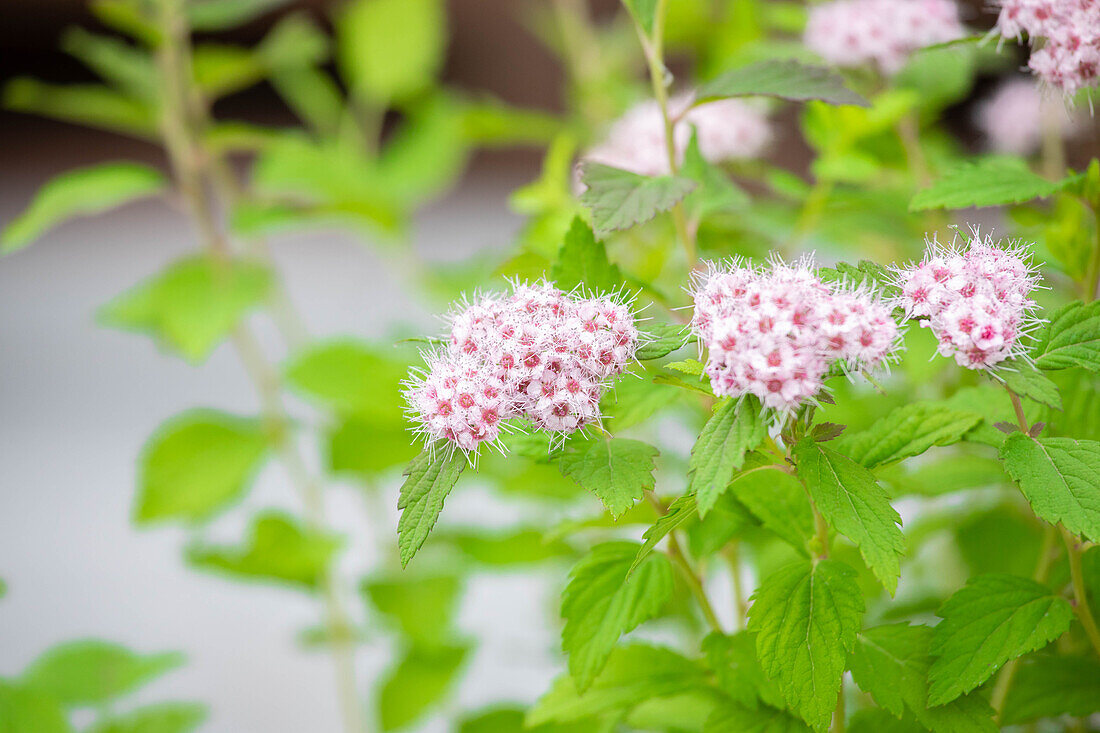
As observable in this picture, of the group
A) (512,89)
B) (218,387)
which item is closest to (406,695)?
(218,387)

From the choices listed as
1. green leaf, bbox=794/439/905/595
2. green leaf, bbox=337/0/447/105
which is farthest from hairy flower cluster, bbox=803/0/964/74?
green leaf, bbox=337/0/447/105

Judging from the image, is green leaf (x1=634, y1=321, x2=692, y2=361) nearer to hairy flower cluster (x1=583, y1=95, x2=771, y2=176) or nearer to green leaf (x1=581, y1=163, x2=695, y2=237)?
green leaf (x1=581, y1=163, x2=695, y2=237)

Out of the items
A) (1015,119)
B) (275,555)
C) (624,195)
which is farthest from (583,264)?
(1015,119)

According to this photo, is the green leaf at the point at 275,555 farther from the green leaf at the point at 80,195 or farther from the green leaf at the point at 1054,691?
the green leaf at the point at 1054,691

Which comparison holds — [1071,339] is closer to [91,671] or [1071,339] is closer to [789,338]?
Result: [789,338]

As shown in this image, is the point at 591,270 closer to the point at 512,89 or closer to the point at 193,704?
the point at 193,704
